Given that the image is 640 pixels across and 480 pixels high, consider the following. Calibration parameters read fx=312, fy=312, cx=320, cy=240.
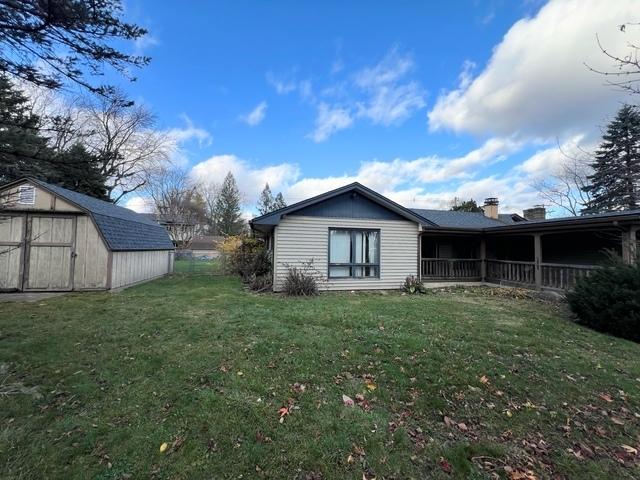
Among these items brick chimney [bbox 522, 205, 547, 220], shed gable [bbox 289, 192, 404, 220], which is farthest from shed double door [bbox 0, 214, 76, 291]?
brick chimney [bbox 522, 205, 547, 220]

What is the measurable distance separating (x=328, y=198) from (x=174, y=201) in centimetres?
3085

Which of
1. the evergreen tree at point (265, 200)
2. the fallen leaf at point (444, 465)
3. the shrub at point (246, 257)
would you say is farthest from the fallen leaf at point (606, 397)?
the evergreen tree at point (265, 200)

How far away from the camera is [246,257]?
15625mm

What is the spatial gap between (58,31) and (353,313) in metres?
6.95

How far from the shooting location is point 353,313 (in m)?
7.73

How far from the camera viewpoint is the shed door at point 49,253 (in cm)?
1035

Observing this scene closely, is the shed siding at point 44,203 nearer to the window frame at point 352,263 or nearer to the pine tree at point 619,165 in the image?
the window frame at point 352,263

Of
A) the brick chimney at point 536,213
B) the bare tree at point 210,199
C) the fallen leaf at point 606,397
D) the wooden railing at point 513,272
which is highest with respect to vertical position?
the bare tree at point 210,199

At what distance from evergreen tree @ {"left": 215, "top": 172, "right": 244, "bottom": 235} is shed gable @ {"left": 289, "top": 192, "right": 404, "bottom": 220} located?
37.4m

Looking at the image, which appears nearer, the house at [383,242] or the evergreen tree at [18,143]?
the evergreen tree at [18,143]

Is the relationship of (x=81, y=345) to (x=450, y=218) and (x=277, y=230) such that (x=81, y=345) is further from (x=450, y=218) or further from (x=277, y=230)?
(x=450, y=218)

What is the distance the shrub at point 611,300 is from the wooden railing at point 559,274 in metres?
3.36

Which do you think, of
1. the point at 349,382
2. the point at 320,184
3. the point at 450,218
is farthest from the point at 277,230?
the point at 320,184

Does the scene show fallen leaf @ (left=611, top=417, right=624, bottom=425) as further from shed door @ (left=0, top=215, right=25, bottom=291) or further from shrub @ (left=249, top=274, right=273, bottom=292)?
shed door @ (left=0, top=215, right=25, bottom=291)
